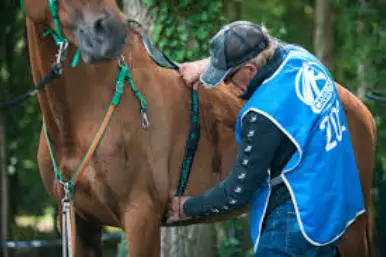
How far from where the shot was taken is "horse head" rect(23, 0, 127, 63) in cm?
361

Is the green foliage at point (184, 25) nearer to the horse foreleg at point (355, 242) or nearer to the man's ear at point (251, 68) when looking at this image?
the horse foreleg at point (355, 242)

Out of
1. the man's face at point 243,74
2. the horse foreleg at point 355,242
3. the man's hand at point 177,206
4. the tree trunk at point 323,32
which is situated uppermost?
the tree trunk at point 323,32

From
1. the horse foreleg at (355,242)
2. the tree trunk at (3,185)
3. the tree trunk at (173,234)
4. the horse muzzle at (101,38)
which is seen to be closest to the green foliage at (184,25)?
the tree trunk at (173,234)

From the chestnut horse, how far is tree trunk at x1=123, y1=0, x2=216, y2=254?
1.57 metres

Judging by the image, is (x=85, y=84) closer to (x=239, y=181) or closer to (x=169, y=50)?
(x=239, y=181)

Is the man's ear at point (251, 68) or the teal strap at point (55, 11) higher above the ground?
the teal strap at point (55, 11)

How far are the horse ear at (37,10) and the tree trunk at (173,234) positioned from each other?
210cm

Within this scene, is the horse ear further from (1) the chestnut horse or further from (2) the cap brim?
(2) the cap brim

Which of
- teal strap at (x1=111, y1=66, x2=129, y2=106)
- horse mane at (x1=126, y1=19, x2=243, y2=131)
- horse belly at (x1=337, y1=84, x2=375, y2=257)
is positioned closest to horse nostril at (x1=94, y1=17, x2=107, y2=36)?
teal strap at (x1=111, y1=66, x2=129, y2=106)

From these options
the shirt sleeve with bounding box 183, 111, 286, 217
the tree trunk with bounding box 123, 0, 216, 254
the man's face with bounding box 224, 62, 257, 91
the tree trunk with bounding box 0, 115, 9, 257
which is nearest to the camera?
the shirt sleeve with bounding box 183, 111, 286, 217

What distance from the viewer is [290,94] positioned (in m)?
3.19

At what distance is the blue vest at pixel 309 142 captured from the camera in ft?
10.4

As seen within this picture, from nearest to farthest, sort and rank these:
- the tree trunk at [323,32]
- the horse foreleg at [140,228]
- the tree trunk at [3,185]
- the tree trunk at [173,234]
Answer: the horse foreleg at [140,228] < the tree trunk at [173,234] < the tree trunk at [3,185] < the tree trunk at [323,32]

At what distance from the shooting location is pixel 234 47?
127 inches
